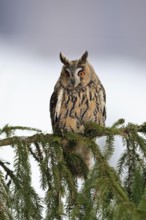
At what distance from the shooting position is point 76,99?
3.88m

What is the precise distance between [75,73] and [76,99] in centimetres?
26

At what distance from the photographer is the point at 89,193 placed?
5.71 feet

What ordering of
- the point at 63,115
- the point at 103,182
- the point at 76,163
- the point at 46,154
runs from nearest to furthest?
the point at 103,182
the point at 46,154
the point at 76,163
the point at 63,115

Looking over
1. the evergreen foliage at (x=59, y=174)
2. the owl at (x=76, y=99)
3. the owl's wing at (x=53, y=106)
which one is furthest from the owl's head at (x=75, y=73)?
the evergreen foliage at (x=59, y=174)

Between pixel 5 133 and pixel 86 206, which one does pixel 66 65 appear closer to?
pixel 5 133

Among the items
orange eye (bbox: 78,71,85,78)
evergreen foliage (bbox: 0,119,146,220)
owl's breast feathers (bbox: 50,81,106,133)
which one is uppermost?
orange eye (bbox: 78,71,85,78)

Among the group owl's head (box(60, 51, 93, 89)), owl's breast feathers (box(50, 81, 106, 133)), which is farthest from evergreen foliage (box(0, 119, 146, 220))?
owl's head (box(60, 51, 93, 89))

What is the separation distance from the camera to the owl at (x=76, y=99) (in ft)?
12.4

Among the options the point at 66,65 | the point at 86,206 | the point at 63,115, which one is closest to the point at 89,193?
the point at 86,206

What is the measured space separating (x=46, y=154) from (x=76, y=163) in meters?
0.19

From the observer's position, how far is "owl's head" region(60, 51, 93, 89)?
3988 mm

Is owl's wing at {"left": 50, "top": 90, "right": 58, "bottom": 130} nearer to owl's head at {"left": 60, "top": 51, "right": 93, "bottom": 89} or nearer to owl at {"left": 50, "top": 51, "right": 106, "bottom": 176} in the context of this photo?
owl at {"left": 50, "top": 51, "right": 106, "bottom": 176}

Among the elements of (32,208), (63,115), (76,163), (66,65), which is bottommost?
(32,208)

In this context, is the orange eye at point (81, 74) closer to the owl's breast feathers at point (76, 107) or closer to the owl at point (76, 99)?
the owl at point (76, 99)
